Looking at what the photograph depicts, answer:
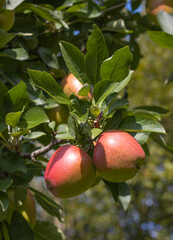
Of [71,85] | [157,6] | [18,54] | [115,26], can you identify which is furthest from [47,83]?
[157,6]

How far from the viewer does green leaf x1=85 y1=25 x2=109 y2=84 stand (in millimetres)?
672

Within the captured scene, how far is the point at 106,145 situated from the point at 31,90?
1.00 feet

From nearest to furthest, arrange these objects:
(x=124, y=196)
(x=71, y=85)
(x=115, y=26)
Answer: (x=71, y=85)
(x=124, y=196)
(x=115, y=26)

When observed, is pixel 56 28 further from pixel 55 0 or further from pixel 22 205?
pixel 22 205

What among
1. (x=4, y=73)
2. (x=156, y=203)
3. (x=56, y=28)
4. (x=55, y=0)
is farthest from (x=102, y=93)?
(x=156, y=203)

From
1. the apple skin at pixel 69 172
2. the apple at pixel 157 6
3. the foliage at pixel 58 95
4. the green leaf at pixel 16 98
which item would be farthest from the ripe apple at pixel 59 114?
the apple at pixel 157 6

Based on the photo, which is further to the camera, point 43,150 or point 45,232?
point 45,232

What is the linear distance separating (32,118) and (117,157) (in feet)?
0.75

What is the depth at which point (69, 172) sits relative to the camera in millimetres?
587

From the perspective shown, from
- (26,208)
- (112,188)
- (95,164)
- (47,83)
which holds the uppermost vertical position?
(47,83)

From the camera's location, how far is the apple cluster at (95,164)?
22.8 inches

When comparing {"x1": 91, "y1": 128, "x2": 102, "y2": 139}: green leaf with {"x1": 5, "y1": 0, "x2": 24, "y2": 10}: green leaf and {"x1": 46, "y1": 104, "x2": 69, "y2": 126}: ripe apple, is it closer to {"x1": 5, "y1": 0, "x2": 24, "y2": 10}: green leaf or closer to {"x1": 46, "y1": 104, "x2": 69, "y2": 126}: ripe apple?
{"x1": 46, "y1": 104, "x2": 69, "y2": 126}: ripe apple

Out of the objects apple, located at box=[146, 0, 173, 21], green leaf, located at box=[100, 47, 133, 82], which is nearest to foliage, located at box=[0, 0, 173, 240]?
green leaf, located at box=[100, 47, 133, 82]

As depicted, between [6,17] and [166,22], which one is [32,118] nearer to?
[6,17]
